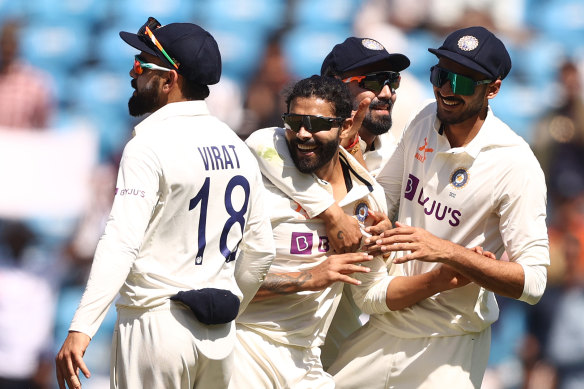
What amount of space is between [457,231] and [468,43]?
2.56 feet

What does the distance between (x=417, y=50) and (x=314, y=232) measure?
4224 mm

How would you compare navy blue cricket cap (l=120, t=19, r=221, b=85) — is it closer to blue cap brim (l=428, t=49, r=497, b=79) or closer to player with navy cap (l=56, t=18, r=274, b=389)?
player with navy cap (l=56, t=18, r=274, b=389)

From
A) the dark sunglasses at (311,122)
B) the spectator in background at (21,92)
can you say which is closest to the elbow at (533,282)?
the dark sunglasses at (311,122)

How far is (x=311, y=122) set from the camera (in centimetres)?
388

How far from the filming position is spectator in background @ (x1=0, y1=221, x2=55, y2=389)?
7027 mm

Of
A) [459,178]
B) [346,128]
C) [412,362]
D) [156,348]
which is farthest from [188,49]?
[412,362]

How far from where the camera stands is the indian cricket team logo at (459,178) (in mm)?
3975

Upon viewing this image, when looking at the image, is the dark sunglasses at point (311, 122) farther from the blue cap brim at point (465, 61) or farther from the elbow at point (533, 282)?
the elbow at point (533, 282)

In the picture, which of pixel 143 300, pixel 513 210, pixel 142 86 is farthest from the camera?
pixel 513 210

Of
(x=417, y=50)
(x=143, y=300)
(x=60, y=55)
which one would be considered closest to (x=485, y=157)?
(x=143, y=300)

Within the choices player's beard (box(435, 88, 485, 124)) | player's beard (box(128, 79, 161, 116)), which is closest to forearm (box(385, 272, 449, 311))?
player's beard (box(435, 88, 485, 124))

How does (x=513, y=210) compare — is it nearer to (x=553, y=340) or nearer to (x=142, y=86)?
(x=142, y=86)

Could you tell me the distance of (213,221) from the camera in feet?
11.0

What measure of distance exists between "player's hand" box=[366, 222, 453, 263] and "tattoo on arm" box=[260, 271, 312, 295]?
366 millimetres
